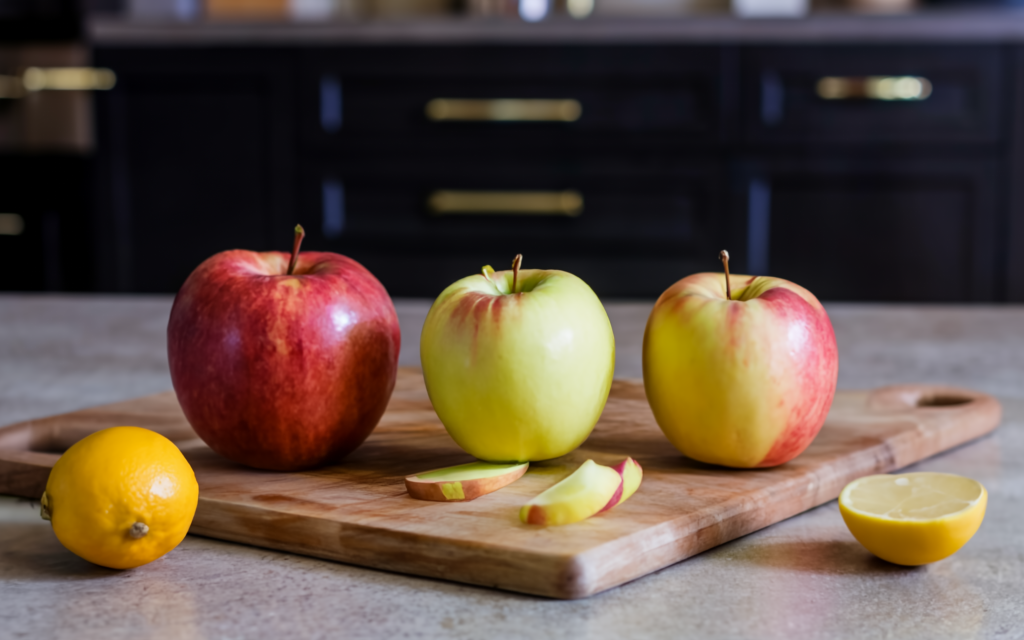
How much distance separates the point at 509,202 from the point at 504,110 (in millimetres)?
243

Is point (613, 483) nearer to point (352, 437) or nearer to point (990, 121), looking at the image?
point (352, 437)

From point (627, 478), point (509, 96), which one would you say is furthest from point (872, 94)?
point (627, 478)

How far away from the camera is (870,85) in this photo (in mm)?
2703

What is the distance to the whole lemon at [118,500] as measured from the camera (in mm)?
572

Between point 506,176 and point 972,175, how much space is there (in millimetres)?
1198

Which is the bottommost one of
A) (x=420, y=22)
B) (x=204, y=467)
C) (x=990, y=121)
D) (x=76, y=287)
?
(x=76, y=287)

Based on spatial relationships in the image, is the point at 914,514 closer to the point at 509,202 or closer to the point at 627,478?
the point at 627,478

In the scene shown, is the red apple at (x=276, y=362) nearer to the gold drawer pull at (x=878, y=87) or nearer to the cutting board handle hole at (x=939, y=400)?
the cutting board handle hole at (x=939, y=400)

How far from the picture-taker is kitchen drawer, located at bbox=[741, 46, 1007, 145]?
2691mm

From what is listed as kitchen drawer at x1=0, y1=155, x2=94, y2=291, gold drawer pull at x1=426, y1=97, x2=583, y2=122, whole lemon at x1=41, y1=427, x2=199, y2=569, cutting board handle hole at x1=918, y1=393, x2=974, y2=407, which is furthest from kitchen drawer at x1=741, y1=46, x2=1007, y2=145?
whole lemon at x1=41, y1=427, x2=199, y2=569

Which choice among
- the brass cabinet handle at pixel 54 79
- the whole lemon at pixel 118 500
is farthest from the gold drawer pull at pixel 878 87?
the whole lemon at pixel 118 500

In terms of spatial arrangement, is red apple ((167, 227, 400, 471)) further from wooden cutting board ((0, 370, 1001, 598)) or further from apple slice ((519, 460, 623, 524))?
apple slice ((519, 460, 623, 524))

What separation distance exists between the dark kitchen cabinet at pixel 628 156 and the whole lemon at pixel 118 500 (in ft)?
7.20

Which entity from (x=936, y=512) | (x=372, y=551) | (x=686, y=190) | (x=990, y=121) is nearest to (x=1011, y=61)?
(x=990, y=121)
